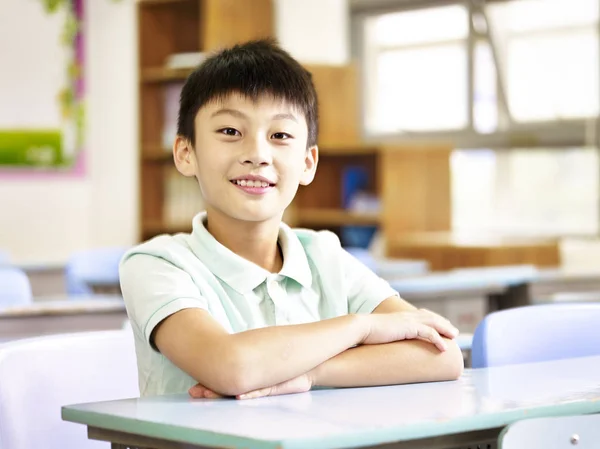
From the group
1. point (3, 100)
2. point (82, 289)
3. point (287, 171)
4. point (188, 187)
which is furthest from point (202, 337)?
point (3, 100)

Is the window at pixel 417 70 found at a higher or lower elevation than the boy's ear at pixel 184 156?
higher

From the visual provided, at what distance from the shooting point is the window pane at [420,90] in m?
6.46

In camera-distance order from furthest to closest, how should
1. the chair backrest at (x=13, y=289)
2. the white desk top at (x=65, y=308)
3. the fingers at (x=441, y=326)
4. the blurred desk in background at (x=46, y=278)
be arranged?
1. the blurred desk in background at (x=46, y=278)
2. the chair backrest at (x=13, y=289)
3. the white desk top at (x=65, y=308)
4. the fingers at (x=441, y=326)

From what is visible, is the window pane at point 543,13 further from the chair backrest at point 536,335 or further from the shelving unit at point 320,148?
the chair backrest at point 536,335

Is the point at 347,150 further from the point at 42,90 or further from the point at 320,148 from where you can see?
the point at 42,90

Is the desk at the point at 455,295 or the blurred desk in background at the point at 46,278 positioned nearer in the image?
the desk at the point at 455,295

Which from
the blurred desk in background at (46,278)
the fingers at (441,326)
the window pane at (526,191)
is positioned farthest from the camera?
the window pane at (526,191)

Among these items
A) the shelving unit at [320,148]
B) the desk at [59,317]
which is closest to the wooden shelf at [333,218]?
the shelving unit at [320,148]

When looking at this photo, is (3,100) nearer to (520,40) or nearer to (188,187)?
(188,187)

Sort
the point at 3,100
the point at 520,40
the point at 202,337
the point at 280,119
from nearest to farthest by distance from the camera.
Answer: the point at 202,337
the point at 280,119
the point at 520,40
the point at 3,100

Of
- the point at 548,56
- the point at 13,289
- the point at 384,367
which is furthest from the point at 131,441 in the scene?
the point at 548,56

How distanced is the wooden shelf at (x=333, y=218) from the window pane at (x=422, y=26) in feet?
4.13

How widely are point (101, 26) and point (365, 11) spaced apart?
169 cm

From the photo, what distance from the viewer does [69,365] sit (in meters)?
1.70
